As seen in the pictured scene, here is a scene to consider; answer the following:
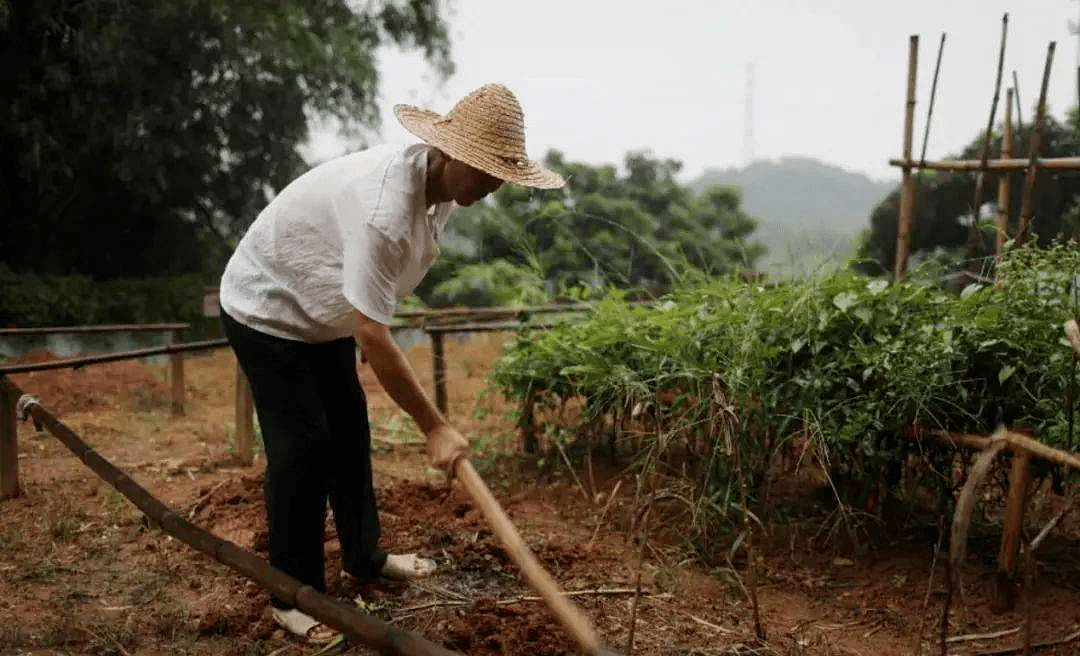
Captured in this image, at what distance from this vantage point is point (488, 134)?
2.28 meters

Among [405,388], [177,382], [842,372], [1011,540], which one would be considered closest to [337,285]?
[405,388]

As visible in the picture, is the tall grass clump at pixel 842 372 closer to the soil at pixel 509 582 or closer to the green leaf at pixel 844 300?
the green leaf at pixel 844 300

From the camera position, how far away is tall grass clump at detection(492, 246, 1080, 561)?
284cm

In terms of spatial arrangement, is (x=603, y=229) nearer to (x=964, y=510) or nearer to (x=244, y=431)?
(x=244, y=431)

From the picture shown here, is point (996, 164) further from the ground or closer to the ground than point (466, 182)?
further from the ground

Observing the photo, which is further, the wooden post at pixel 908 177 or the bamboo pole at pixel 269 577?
the wooden post at pixel 908 177

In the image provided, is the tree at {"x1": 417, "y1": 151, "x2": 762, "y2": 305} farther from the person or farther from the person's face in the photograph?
the person's face

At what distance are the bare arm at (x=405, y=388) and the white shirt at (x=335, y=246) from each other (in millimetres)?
58

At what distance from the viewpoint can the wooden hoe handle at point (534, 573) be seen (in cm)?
156

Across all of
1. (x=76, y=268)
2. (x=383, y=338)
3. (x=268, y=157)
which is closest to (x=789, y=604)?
(x=383, y=338)

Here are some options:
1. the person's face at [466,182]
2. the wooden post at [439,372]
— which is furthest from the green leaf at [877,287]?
the wooden post at [439,372]

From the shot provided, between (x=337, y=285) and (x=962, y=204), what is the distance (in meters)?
7.61

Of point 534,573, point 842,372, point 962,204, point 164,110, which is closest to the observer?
point 534,573

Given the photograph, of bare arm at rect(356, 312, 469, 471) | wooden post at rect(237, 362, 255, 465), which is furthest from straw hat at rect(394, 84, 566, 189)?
wooden post at rect(237, 362, 255, 465)
